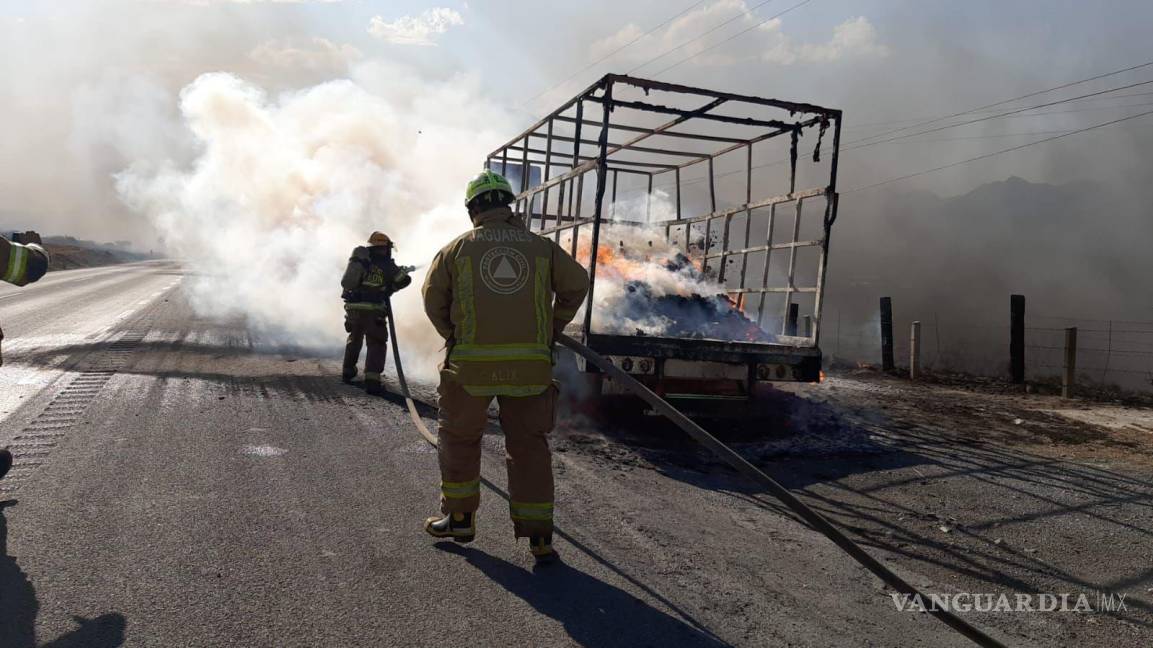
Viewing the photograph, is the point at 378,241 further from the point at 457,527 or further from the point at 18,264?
the point at 457,527

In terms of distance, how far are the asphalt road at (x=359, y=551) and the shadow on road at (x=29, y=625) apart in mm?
10

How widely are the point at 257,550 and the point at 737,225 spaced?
6884 mm

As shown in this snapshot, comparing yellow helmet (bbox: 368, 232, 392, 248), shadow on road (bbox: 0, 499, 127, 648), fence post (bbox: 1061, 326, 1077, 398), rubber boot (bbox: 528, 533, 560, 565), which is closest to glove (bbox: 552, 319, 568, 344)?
rubber boot (bbox: 528, 533, 560, 565)

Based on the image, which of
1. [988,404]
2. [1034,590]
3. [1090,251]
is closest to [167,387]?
[1034,590]

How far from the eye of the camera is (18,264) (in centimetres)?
375

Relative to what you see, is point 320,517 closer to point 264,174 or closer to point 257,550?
point 257,550

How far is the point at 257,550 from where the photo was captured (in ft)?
10.7

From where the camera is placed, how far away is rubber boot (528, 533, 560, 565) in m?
3.38

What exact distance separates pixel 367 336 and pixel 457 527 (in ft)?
16.1

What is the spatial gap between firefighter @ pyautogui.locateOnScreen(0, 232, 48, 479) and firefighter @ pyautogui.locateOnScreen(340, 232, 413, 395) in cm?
399

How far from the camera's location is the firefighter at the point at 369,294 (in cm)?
798

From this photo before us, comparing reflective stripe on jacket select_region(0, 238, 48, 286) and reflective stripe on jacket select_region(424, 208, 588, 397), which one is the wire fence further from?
reflective stripe on jacket select_region(0, 238, 48, 286)

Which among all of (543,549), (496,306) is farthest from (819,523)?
(496,306)

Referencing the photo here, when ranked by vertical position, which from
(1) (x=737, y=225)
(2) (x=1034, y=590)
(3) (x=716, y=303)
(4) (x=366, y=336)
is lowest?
(2) (x=1034, y=590)
